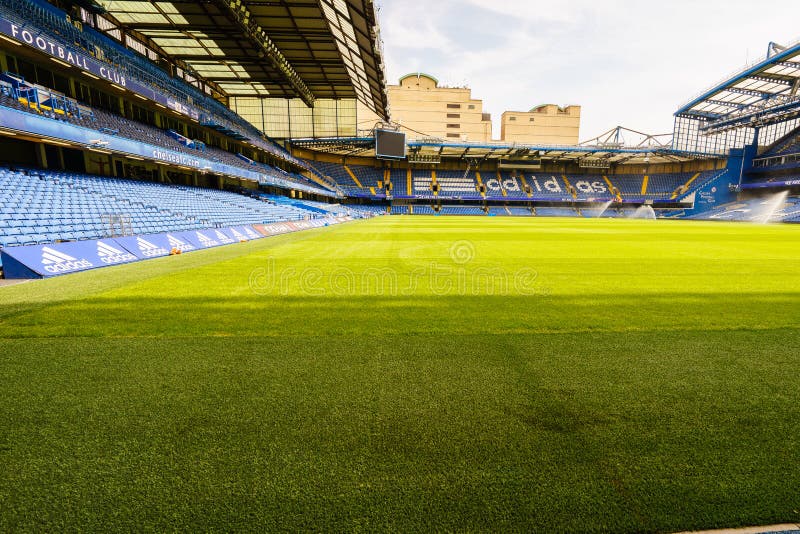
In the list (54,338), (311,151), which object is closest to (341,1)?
(54,338)

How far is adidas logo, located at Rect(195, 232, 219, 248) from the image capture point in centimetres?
1366

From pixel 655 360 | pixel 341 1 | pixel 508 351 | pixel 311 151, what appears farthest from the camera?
pixel 311 151

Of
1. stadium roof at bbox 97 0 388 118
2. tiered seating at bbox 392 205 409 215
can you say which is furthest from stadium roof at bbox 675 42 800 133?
tiered seating at bbox 392 205 409 215

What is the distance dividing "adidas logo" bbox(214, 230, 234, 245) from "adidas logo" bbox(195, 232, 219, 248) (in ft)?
1.71

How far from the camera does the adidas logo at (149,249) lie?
10805mm

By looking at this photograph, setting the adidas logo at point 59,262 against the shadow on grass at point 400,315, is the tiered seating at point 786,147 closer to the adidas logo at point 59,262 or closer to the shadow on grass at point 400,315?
the shadow on grass at point 400,315

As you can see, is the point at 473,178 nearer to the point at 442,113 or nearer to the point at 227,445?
the point at 442,113

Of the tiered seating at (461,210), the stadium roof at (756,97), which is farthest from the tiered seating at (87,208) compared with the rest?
the stadium roof at (756,97)

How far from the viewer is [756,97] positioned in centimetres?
4619

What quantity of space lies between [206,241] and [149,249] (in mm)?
2888

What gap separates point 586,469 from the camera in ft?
6.65

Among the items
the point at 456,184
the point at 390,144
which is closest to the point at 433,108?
the point at 456,184

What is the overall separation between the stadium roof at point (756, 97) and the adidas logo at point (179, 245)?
54174 millimetres

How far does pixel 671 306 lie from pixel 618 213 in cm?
6657
